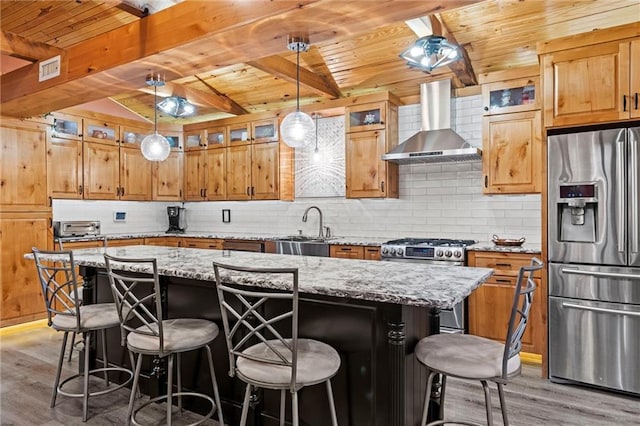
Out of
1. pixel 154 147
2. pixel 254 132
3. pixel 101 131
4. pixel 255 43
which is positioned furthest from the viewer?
pixel 254 132

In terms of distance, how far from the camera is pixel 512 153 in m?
3.72

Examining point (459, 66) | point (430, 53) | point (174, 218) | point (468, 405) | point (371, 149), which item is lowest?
point (468, 405)

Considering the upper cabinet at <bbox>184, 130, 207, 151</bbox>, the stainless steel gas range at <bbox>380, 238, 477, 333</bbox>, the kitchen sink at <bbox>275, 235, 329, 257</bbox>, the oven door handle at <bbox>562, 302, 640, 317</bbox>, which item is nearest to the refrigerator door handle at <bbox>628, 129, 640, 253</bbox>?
the oven door handle at <bbox>562, 302, 640, 317</bbox>

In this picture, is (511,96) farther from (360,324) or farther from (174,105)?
(174,105)

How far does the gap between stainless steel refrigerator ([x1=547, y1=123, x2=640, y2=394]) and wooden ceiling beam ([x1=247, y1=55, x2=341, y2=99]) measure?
254 cm

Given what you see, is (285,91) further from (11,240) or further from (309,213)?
(11,240)

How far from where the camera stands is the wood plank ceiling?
7.50 ft

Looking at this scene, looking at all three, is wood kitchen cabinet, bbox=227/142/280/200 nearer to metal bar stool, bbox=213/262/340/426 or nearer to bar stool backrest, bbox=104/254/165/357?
bar stool backrest, bbox=104/254/165/357

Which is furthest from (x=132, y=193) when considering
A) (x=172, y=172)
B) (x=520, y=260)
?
(x=520, y=260)

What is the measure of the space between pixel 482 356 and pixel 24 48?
423cm

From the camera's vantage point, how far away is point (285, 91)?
533 centimetres

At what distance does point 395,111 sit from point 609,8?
2076mm

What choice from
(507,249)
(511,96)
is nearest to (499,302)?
(507,249)

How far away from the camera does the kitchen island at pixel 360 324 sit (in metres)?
1.69
